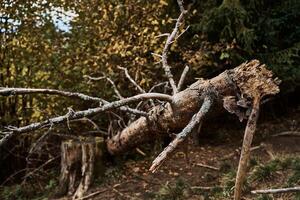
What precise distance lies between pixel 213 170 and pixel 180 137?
9.25 ft

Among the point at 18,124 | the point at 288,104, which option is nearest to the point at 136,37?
the point at 18,124

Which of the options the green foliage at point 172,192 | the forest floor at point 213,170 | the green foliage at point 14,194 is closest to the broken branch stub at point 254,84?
the forest floor at point 213,170

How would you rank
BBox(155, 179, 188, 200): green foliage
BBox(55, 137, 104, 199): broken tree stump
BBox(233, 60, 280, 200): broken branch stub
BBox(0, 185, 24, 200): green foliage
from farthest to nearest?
1. BBox(0, 185, 24, 200): green foliage
2. BBox(55, 137, 104, 199): broken tree stump
3. BBox(155, 179, 188, 200): green foliage
4. BBox(233, 60, 280, 200): broken branch stub

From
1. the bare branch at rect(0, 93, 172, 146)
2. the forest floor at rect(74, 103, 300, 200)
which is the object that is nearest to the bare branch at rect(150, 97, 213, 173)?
the bare branch at rect(0, 93, 172, 146)

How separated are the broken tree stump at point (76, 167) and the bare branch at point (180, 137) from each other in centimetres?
263

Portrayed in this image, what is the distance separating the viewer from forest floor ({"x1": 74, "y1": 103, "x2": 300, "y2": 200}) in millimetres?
5645

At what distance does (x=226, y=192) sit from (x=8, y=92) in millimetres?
2885

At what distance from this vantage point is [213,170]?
6.58 m

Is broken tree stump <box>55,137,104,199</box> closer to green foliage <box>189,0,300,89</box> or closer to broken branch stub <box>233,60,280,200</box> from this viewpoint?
green foliage <box>189,0,300,89</box>

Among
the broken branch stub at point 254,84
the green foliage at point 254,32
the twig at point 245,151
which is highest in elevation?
the green foliage at point 254,32

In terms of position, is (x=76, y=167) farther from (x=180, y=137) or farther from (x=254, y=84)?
(x=254, y=84)

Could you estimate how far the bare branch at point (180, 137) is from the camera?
3.59m

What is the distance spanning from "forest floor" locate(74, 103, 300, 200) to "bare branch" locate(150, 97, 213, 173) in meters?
1.09

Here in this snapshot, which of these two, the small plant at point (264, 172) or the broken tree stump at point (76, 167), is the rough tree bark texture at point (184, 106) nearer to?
the broken tree stump at point (76, 167)
